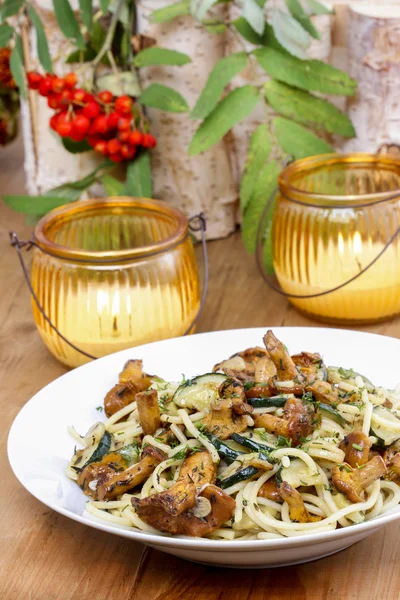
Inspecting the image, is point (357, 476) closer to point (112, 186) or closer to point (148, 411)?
point (148, 411)

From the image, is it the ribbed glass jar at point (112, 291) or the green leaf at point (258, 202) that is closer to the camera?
the ribbed glass jar at point (112, 291)

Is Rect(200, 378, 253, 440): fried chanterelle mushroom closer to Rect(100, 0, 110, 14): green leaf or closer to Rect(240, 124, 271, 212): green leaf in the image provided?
Rect(240, 124, 271, 212): green leaf

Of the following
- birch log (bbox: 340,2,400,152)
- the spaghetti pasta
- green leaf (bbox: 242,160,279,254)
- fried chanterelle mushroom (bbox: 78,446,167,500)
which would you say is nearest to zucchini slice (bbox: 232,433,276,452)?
the spaghetti pasta

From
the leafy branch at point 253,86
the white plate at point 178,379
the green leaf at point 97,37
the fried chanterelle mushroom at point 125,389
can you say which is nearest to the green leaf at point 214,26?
the leafy branch at point 253,86

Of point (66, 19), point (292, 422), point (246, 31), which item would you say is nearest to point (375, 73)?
point (246, 31)

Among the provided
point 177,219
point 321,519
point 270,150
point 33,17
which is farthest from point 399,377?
point 33,17

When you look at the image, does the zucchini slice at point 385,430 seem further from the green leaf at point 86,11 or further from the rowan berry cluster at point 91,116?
the green leaf at point 86,11
